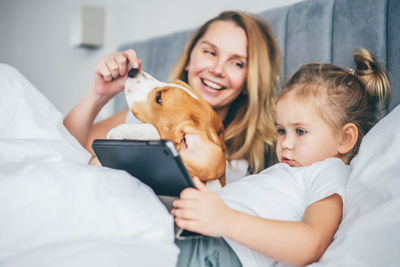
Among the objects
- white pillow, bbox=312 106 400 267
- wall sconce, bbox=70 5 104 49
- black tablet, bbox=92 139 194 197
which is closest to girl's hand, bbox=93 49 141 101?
black tablet, bbox=92 139 194 197

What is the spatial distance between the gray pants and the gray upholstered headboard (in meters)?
0.67

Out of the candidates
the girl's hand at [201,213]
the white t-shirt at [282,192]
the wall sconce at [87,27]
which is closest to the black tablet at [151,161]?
the girl's hand at [201,213]

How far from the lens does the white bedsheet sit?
0.53m

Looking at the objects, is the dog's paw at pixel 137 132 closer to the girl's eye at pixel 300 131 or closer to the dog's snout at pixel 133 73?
the dog's snout at pixel 133 73

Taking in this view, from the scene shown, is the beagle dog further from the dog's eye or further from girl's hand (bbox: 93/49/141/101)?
girl's hand (bbox: 93/49/141/101)

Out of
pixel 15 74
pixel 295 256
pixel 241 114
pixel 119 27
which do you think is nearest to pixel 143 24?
pixel 119 27

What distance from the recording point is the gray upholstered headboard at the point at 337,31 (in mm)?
1078

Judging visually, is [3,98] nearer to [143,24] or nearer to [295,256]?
[295,256]

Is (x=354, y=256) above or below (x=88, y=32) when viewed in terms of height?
below

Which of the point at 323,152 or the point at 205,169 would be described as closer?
the point at 205,169

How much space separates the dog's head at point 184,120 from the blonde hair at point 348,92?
0.28 metres

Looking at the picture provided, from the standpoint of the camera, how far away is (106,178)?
2.12ft

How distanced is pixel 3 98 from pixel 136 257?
80cm

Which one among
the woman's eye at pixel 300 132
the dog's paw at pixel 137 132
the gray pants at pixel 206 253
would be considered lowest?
the gray pants at pixel 206 253
